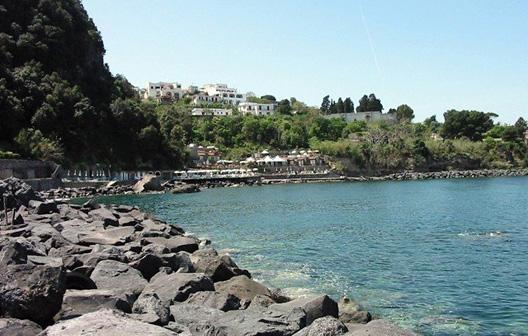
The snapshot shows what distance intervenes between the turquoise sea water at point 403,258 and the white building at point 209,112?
127 m

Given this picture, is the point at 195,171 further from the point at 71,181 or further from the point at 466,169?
the point at 466,169

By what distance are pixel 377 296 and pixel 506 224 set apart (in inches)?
898

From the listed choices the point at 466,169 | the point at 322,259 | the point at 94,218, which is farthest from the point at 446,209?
the point at 466,169

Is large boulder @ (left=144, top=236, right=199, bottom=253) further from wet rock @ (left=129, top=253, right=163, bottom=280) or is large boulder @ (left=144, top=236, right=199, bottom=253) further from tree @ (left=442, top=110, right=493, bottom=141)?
tree @ (left=442, top=110, right=493, bottom=141)

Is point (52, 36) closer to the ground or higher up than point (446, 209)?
higher up

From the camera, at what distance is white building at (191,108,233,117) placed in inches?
6791

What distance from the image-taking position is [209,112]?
176875 mm

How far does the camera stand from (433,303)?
15992 mm

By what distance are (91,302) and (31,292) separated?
1.13m

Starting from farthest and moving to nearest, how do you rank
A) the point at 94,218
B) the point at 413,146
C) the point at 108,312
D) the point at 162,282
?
the point at 413,146 → the point at 94,218 → the point at 162,282 → the point at 108,312

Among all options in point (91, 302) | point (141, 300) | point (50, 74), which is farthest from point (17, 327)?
point (50, 74)

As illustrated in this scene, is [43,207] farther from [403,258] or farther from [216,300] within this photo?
[216,300]

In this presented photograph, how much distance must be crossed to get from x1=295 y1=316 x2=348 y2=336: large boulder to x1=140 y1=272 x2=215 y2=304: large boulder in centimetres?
379

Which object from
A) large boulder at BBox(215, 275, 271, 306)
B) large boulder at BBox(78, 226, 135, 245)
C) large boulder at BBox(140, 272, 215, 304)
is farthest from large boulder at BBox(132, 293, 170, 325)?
large boulder at BBox(78, 226, 135, 245)
